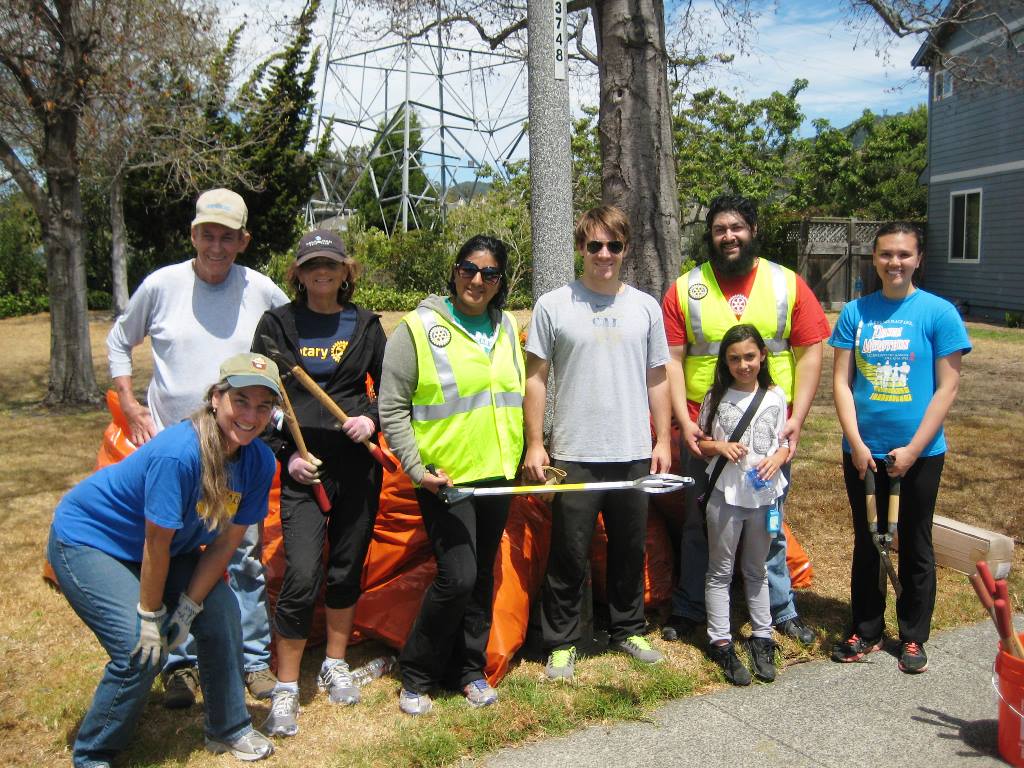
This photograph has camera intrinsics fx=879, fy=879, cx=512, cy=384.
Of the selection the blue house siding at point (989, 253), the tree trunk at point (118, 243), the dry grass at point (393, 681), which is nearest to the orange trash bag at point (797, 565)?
the dry grass at point (393, 681)

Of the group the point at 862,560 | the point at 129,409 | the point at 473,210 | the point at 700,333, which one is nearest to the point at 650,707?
the point at 862,560

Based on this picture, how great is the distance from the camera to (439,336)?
3.42m

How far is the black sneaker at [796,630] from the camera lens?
4.13 meters

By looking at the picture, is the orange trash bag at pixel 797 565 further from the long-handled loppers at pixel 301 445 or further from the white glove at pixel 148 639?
the white glove at pixel 148 639

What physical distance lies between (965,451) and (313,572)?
6358mm

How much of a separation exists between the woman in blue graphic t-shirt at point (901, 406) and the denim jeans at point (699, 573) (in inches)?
12.6

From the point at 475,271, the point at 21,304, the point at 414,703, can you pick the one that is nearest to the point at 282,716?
the point at 414,703

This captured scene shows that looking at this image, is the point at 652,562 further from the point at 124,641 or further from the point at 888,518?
the point at 124,641

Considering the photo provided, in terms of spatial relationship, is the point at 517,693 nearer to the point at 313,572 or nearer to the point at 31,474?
the point at 313,572

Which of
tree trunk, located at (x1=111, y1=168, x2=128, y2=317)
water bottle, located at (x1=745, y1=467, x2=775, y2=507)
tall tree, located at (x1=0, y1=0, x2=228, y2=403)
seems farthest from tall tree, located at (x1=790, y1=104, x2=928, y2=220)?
water bottle, located at (x1=745, y1=467, x2=775, y2=507)

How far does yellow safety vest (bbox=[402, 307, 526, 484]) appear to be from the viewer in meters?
3.41

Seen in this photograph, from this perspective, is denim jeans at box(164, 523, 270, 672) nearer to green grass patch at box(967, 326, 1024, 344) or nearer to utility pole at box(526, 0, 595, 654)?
utility pole at box(526, 0, 595, 654)

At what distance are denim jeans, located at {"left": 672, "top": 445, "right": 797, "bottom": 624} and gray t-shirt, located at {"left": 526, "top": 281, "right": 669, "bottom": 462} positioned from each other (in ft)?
2.07

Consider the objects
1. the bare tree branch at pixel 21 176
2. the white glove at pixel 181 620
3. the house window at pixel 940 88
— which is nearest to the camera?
the white glove at pixel 181 620
